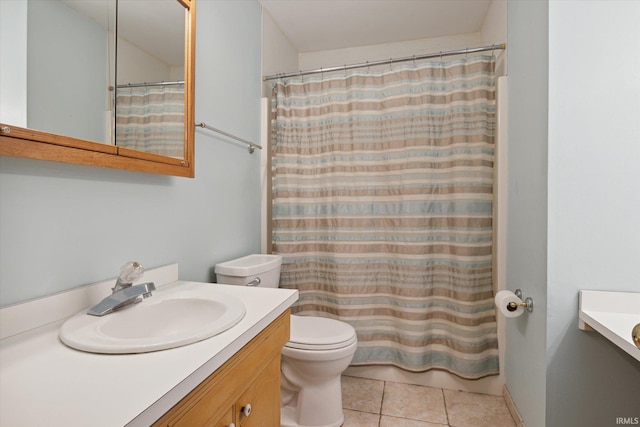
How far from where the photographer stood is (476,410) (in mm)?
1723

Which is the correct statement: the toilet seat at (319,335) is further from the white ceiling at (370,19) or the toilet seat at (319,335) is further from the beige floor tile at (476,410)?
the white ceiling at (370,19)

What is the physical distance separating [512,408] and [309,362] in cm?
112

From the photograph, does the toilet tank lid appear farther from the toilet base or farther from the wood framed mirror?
the toilet base

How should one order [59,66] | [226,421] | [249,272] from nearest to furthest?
[226,421] < [59,66] < [249,272]

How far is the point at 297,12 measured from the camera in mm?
2213

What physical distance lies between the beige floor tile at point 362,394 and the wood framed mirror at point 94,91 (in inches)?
60.8

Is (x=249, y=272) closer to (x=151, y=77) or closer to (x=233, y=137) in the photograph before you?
(x=233, y=137)

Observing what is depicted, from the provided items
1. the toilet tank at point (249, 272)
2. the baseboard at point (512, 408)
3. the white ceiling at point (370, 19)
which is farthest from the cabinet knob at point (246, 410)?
the white ceiling at point (370, 19)

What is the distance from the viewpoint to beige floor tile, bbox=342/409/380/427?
163 centimetres

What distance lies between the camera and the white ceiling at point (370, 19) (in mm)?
2125

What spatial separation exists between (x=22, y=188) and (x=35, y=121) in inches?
6.9

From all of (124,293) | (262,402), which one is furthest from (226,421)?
(124,293)

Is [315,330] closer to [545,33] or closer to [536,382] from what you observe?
[536,382]

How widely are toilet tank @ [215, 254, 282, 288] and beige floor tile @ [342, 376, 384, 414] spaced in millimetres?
806
